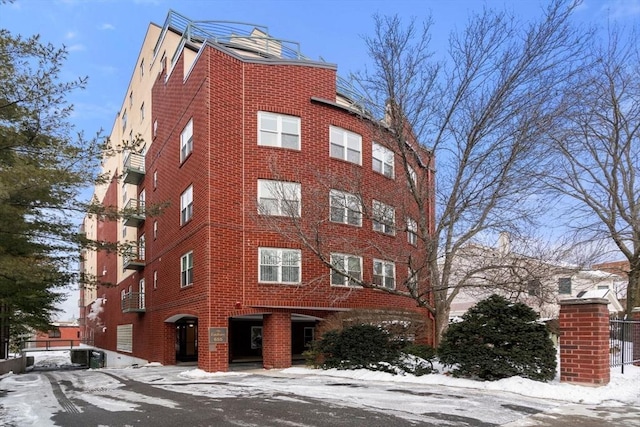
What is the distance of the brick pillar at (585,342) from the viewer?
991 centimetres

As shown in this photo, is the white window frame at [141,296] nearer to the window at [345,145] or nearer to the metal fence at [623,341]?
the window at [345,145]

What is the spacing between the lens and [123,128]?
41.3m

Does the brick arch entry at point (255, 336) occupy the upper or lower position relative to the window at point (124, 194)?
lower

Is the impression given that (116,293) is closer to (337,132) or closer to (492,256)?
(337,132)

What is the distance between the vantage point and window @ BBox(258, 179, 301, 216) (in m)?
16.0

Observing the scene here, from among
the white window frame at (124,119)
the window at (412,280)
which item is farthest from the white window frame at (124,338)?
the window at (412,280)

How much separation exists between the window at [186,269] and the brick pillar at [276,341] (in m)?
3.41

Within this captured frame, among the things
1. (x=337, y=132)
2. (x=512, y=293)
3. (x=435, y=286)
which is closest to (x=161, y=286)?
(x=337, y=132)

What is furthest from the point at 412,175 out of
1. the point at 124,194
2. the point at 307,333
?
the point at 124,194

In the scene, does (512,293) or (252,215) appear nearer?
(512,293)

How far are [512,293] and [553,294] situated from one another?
1.28 metres

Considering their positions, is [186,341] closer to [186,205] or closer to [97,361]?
[97,361]

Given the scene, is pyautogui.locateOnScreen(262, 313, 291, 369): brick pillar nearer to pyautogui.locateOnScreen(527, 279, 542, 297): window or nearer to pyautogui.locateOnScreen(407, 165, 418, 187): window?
pyautogui.locateOnScreen(407, 165, 418, 187): window

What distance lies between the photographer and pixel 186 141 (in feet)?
72.5
